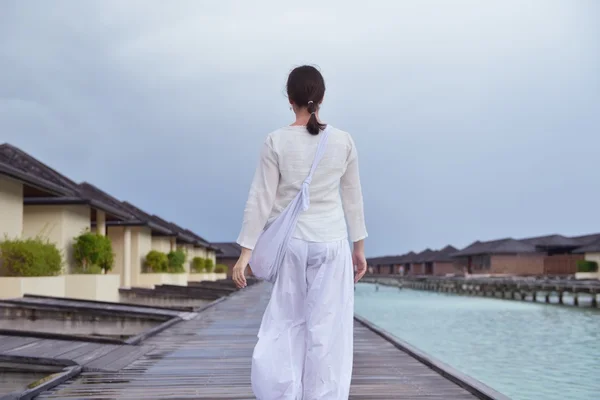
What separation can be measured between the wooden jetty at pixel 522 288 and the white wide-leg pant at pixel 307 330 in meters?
28.2

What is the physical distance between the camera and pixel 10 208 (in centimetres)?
1231

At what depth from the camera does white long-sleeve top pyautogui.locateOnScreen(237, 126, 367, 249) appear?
3.03m

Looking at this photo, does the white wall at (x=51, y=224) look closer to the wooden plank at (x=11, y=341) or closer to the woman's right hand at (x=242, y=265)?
the wooden plank at (x=11, y=341)

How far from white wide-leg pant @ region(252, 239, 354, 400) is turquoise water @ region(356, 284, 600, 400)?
19.3 feet

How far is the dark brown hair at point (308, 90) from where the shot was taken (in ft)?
10.1

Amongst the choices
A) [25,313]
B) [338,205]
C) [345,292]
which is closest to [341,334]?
[345,292]

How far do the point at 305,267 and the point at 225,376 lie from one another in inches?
101

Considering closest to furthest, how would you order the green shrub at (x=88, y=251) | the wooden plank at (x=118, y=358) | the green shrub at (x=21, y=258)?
the wooden plank at (x=118, y=358), the green shrub at (x=21, y=258), the green shrub at (x=88, y=251)

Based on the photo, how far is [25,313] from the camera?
9.70 m

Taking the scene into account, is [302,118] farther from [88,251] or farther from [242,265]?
[88,251]

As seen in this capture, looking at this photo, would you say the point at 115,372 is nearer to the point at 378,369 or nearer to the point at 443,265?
the point at 378,369

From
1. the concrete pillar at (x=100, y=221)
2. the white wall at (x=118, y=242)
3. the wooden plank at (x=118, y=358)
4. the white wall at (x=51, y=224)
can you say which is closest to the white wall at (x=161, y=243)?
the white wall at (x=118, y=242)

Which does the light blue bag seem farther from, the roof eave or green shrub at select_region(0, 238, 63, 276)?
green shrub at select_region(0, 238, 63, 276)

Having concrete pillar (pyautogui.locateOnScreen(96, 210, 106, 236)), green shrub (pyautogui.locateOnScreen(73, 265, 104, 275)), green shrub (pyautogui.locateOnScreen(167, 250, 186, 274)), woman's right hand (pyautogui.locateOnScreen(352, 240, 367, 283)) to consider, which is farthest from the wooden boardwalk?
green shrub (pyautogui.locateOnScreen(167, 250, 186, 274))
